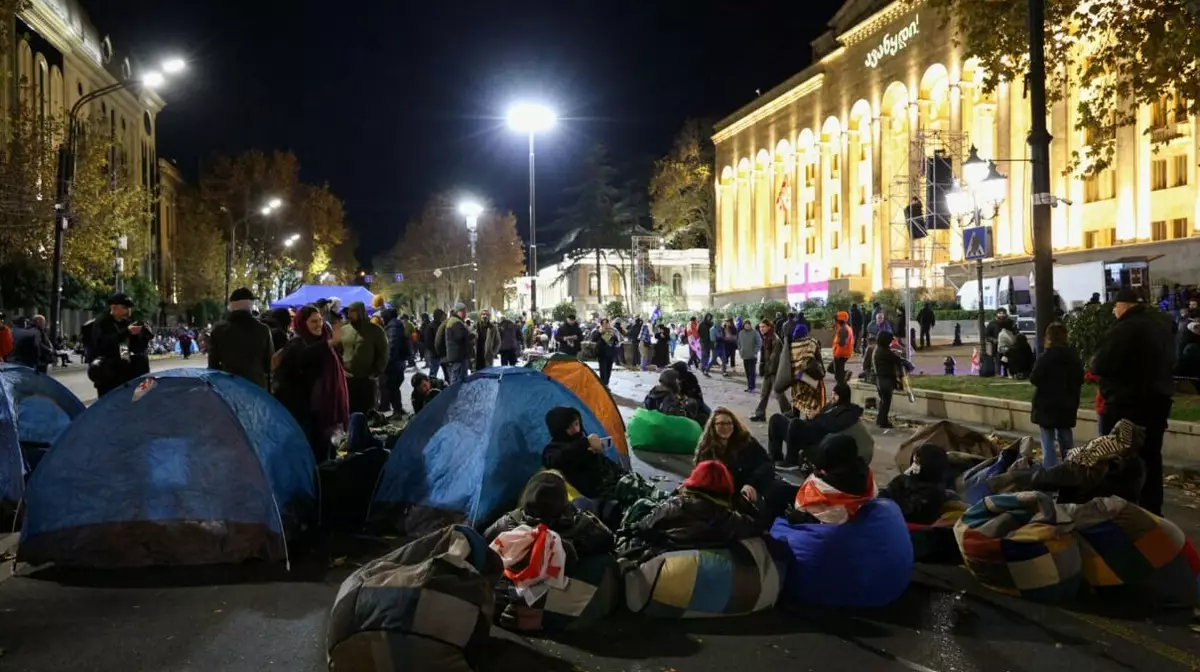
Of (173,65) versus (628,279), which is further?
(628,279)

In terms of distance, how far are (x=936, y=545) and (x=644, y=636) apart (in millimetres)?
2485

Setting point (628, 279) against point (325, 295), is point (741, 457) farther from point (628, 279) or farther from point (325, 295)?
point (628, 279)

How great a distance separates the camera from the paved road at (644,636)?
15.6 feet

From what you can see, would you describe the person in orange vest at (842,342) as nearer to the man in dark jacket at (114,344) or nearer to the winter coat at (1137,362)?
the winter coat at (1137,362)

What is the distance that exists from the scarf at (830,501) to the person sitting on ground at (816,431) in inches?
66.6

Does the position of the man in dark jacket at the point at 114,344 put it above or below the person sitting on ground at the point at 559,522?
above

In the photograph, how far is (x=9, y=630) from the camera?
17.2ft

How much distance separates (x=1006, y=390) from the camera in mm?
14445

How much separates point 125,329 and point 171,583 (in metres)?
4.54

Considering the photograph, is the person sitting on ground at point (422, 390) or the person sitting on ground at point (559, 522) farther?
the person sitting on ground at point (422, 390)

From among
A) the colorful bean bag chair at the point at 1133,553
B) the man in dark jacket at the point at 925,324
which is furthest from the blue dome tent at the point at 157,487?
the man in dark jacket at the point at 925,324

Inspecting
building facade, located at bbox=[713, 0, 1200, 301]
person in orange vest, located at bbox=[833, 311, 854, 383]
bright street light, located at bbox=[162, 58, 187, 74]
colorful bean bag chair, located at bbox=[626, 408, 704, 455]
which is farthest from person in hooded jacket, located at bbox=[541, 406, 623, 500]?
building facade, located at bbox=[713, 0, 1200, 301]

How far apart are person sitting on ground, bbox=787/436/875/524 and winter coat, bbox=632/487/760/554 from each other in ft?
1.46

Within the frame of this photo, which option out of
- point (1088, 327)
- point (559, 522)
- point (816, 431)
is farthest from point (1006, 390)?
point (559, 522)
